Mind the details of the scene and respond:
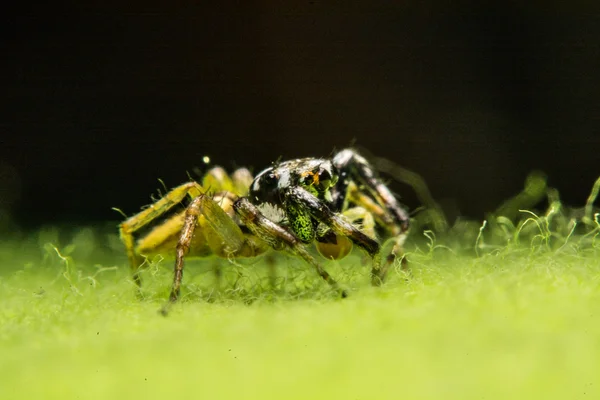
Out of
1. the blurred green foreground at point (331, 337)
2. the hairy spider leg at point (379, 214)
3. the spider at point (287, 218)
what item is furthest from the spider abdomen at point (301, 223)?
the hairy spider leg at point (379, 214)

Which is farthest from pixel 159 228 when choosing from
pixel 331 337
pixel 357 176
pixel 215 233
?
pixel 331 337

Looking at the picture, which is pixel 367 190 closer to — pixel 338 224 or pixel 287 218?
pixel 287 218

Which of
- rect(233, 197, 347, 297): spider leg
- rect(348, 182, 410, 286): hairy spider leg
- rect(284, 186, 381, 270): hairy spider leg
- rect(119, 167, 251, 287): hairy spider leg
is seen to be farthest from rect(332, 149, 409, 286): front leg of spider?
rect(119, 167, 251, 287): hairy spider leg

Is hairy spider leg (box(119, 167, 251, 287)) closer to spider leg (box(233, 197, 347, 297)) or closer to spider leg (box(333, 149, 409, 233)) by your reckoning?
spider leg (box(233, 197, 347, 297))

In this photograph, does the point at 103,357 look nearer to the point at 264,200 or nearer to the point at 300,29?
the point at 264,200

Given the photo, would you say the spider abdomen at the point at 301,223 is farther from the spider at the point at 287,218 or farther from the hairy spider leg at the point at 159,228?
the hairy spider leg at the point at 159,228

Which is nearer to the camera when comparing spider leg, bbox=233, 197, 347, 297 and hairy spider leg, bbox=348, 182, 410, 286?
spider leg, bbox=233, 197, 347, 297
